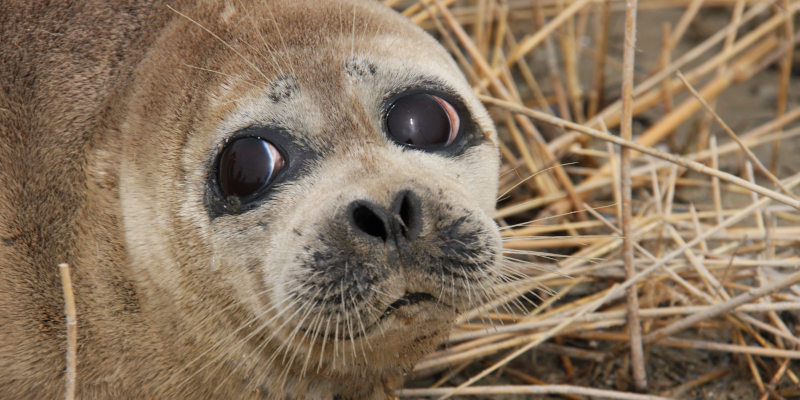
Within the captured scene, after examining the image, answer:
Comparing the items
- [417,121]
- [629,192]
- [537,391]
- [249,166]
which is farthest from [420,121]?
[537,391]

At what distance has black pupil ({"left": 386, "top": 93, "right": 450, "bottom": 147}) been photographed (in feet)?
7.28

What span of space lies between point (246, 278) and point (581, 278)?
5.35ft

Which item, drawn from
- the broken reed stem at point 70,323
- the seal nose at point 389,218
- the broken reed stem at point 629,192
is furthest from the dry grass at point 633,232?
the broken reed stem at point 70,323

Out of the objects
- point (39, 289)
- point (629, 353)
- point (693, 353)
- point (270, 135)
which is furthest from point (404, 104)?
point (693, 353)

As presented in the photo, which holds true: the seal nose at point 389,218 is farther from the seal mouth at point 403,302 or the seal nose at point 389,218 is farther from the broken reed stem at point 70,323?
the broken reed stem at point 70,323

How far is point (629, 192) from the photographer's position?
269 centimetres

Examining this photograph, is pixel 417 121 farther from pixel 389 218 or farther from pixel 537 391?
pixel 537 391

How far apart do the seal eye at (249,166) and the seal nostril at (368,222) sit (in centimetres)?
36

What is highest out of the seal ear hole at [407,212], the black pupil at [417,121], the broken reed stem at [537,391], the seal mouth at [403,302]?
the black pupil at [417,121]

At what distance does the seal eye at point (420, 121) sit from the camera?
2219 millimetres

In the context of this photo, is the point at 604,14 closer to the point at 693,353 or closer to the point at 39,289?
the point at 693,353

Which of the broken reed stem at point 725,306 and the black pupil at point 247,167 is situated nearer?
the black pupil at point 247,167

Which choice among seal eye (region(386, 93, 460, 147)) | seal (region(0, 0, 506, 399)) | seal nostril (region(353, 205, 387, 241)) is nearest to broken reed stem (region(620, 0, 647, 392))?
seal (region(0, 0, 506, 399))

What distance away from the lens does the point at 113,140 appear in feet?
7.70
